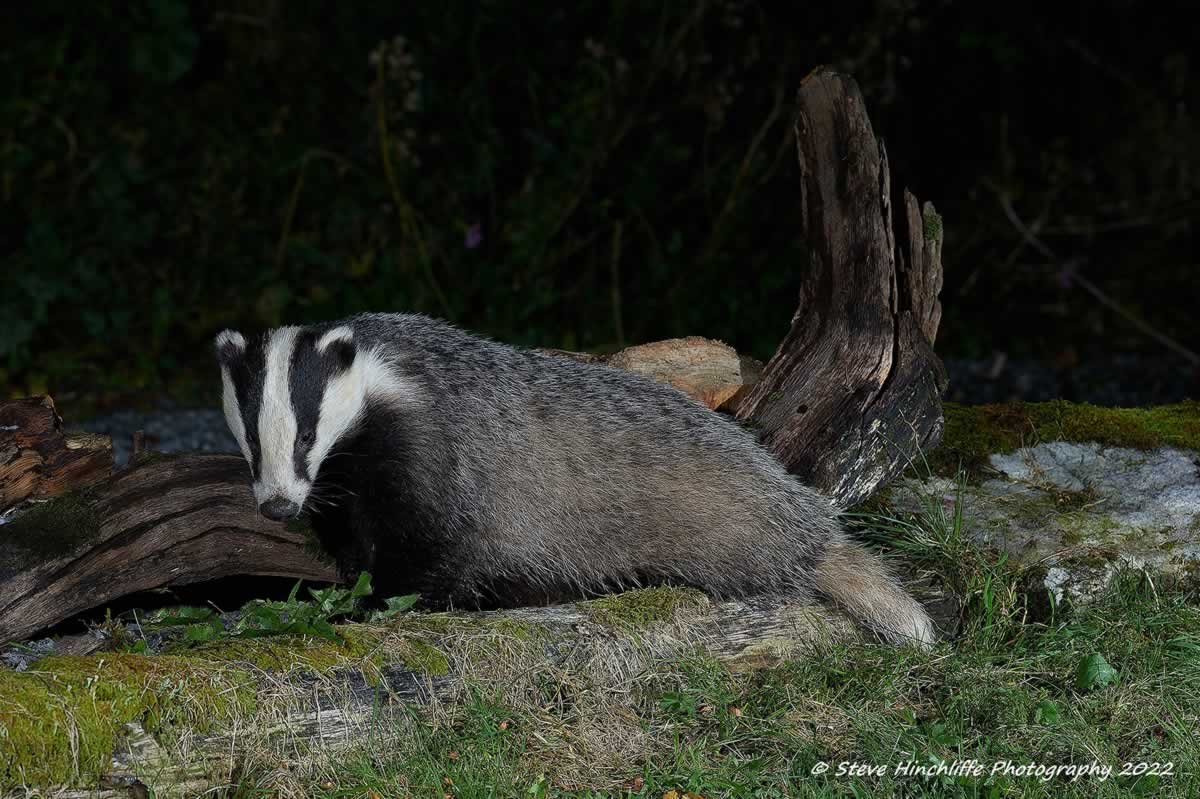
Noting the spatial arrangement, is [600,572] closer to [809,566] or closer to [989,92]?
[809,566]

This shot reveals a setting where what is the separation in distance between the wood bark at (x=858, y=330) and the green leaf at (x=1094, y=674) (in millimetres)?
1167

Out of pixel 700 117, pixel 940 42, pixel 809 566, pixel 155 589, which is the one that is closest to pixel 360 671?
pixel 155 589

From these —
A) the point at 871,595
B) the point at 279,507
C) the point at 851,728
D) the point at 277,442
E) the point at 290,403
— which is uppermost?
the point at 290,403

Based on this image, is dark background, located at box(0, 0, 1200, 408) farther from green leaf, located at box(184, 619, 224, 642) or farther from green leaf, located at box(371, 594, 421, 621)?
green leaf, located at box(184, 619, 224, 642)

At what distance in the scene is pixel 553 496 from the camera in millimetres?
4777

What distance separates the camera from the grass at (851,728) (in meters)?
3.72

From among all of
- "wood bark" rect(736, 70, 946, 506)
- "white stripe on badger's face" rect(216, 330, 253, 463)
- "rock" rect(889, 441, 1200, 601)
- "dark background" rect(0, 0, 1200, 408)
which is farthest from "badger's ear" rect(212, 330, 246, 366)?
"dark background" rect(0, 0, 1200, 408)

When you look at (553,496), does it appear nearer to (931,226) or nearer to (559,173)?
(931,226)

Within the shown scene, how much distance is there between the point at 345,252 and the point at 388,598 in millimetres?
4813

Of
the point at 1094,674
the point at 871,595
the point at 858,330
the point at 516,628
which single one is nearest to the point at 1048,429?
the point at 858,330

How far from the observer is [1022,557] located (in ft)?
15.8

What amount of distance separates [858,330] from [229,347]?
7.13 ft

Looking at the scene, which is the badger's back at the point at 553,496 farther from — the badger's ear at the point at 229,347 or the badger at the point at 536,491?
the badger's ear at the point at 229,347

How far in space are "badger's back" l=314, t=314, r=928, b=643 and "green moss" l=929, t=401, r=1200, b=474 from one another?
926mm
